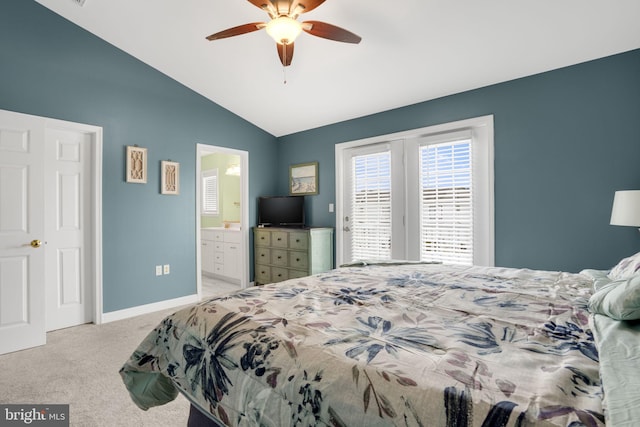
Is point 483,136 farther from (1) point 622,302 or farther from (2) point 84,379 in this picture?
(2) point 84,379

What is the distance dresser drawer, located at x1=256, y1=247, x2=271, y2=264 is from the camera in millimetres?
4844

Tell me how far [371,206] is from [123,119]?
122 inches

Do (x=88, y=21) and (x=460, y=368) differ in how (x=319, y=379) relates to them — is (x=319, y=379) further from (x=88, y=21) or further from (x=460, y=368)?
(x=88, y=21)

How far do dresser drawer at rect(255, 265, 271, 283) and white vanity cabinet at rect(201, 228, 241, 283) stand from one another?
13.2 inches

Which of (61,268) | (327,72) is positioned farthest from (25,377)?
(327,72)

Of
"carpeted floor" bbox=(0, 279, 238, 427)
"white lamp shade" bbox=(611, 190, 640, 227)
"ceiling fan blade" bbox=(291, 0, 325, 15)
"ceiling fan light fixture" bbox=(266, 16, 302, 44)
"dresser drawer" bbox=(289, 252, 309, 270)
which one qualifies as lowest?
"carpeted floor" bbox=(0, 279, 238, 427)

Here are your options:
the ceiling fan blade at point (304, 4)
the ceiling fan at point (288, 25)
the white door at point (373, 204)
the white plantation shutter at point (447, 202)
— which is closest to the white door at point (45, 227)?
Answer: the ceiling fan at point (288, 25)

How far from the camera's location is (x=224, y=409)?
104cm

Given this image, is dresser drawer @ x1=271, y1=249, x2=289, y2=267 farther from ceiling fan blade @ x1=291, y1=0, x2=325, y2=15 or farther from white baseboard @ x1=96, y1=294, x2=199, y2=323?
ceiling fan blade @ x1=291, y1=0, x2=325, y2=15

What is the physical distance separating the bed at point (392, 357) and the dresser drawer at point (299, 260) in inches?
106

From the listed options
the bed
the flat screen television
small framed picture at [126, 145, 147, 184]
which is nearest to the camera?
the bed

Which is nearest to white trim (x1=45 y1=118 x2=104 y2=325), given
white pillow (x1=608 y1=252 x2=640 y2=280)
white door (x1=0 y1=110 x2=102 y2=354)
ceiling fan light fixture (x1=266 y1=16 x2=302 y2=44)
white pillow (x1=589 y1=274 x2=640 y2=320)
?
white door (x1=0 y1=110 x2=102 y2=354)

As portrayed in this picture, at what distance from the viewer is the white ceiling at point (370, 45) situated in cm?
249

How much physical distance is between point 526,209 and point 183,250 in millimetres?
3893
